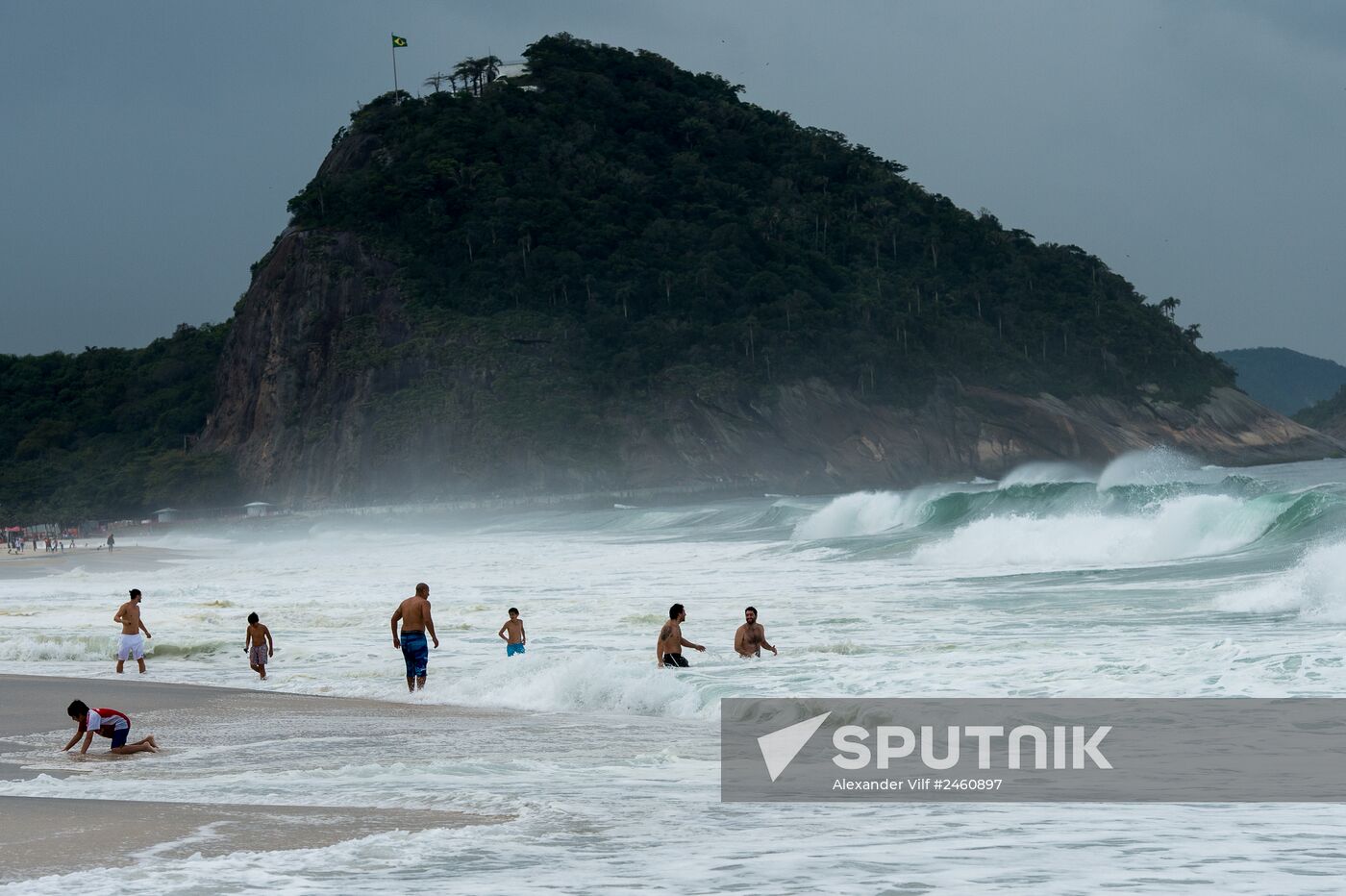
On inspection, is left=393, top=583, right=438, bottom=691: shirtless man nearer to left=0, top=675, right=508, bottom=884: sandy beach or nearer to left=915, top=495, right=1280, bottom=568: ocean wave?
left=0, top=675, right=508, bottom=884: sandy beach

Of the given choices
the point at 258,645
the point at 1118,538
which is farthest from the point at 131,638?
the point at 1118,538

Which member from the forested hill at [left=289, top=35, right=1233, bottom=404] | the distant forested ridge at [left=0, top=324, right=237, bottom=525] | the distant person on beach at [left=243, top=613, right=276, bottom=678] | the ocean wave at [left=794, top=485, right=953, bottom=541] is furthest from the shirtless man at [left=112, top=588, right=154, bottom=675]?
the forested hill at [left=289, top=35, right=1233, bottom=404]

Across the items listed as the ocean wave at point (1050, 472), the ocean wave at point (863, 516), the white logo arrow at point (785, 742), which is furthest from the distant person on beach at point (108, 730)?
the ocean wave at point (1050, 472)

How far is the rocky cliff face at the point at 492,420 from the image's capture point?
92625 millimetres

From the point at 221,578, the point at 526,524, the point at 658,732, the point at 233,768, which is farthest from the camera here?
the point at 526,524

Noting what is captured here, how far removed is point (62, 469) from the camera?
106m

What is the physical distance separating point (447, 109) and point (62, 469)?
1732 inches

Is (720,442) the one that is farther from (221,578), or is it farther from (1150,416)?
(221,578)

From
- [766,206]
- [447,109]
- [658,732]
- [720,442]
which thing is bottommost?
[658,732]

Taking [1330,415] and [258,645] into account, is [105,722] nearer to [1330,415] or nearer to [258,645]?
[258,645]

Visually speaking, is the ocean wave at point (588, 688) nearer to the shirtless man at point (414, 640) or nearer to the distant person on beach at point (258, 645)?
the shirtless man at point (414, 640)

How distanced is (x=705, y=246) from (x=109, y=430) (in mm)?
51836

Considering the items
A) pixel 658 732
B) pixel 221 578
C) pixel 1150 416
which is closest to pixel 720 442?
pixel 1150 416

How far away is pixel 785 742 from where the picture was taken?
10.1m
